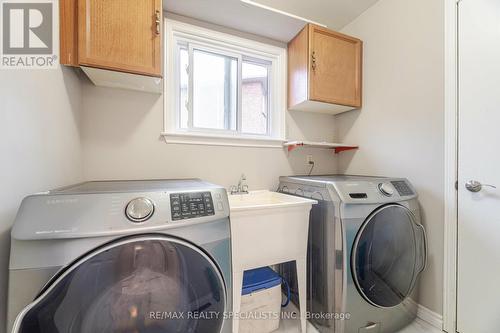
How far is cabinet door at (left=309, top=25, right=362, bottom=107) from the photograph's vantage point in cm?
180

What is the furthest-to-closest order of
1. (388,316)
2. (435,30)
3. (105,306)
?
(435,30) < (388,316) < (105,306)

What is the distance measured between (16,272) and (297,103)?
1.97 meters

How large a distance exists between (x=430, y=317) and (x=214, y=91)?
2.43 metres

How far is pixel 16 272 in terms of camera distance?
0.63m

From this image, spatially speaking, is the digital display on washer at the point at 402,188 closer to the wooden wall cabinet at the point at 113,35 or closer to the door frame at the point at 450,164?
the door frame at the point at 450,164

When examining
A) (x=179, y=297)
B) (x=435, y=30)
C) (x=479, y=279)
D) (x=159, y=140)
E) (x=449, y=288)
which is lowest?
(x=449, y=288)

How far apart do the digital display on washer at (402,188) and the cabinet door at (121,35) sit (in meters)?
1.77

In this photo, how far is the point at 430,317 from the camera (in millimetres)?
1449

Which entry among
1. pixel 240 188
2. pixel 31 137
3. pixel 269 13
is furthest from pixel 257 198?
pixel 269 13

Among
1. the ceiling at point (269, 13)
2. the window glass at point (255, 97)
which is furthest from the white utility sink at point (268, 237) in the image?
the ceiling at point (269, 13)

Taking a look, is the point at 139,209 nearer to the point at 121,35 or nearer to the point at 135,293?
the point at 135,293

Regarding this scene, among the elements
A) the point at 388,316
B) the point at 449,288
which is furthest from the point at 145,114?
the point at 449,288

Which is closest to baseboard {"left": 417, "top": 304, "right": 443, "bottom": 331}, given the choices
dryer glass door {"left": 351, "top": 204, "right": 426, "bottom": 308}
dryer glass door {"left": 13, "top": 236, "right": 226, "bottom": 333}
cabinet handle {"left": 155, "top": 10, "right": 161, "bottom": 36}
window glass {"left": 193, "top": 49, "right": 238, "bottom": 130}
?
dryer glass door {"left": 351, "top": 204, "right": 426, "bottom": 308}

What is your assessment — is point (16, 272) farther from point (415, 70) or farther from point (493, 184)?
point (415, 70)
